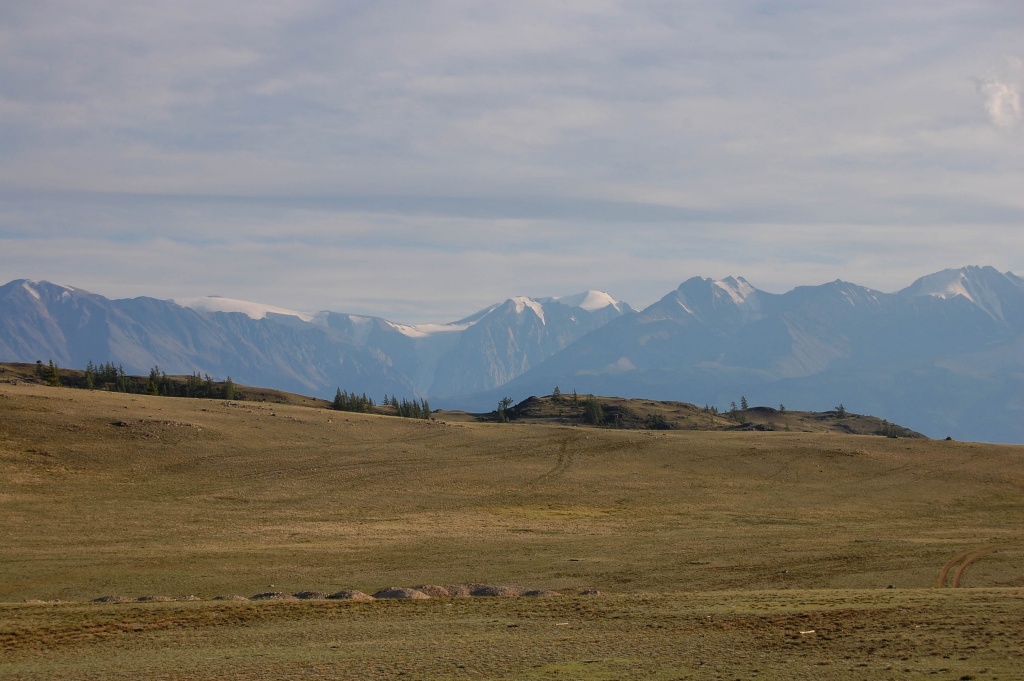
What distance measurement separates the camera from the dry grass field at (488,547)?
2725cm

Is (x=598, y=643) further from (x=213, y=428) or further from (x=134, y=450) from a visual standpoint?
(x=213, y=428)

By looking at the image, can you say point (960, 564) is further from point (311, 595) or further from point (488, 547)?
point (311, 595)

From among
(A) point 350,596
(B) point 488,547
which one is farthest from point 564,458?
(A) point 350,596

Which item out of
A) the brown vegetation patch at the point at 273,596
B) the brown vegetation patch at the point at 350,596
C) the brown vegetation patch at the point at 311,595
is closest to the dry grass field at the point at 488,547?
the brown vegetation patch at the point at 273,596

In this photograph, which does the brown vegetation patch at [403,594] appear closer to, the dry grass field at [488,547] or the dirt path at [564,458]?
the dry grass field at [488,547]

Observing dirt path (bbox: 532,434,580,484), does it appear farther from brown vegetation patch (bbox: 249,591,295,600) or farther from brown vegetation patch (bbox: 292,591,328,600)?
brown vegetation patch (bbox: 249,591,295,600)

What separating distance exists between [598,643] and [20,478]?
2226 inches

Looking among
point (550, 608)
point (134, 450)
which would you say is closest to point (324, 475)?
point (134, 450)

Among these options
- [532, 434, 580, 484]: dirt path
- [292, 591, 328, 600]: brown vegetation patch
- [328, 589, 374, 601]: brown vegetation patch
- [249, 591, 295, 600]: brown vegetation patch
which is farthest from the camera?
[532, 434, 580, 484]: dirt path

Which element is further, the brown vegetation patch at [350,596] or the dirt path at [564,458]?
the dirt path at [564,458]

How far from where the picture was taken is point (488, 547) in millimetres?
52438

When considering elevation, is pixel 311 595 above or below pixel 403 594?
below

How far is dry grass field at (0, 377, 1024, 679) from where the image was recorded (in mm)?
27250

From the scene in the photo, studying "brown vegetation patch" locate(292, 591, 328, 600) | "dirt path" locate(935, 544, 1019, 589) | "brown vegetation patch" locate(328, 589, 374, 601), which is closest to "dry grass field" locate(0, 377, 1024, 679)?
"dirt path" locate(935, 544, 1019, 589)
